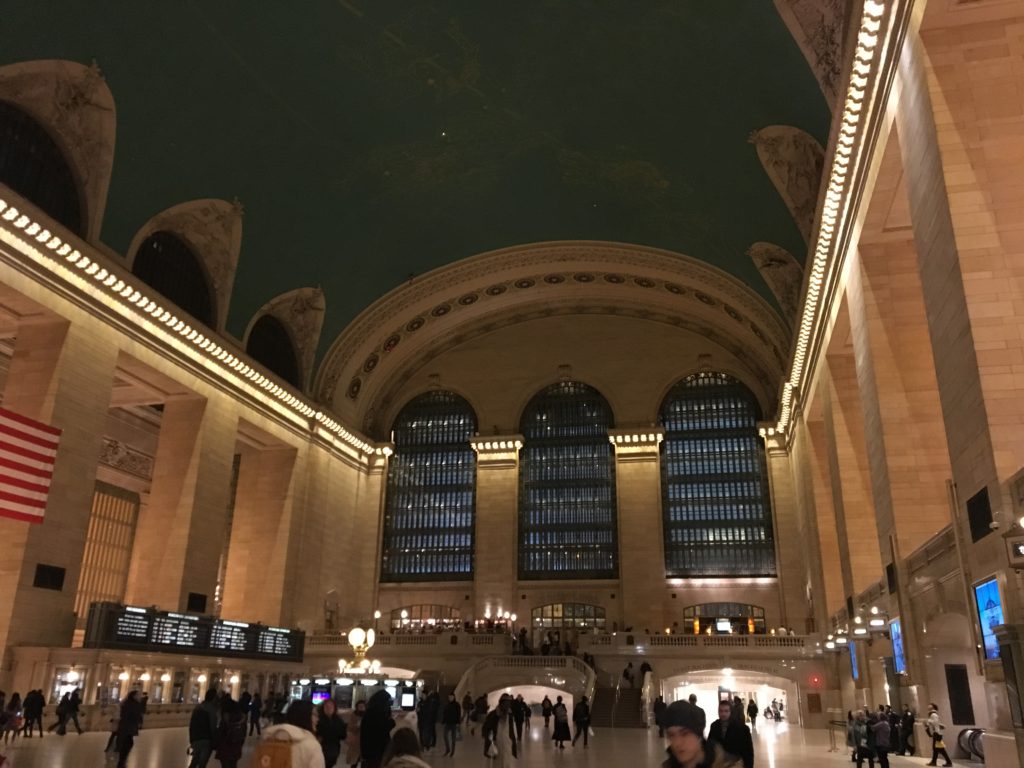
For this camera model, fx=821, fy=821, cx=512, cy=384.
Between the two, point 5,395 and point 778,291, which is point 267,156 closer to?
point 5,395

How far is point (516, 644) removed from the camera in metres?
26.0

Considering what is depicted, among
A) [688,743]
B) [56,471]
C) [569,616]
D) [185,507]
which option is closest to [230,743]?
[688,743]

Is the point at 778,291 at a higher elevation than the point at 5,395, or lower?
higher

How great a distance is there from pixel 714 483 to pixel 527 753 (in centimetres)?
1770

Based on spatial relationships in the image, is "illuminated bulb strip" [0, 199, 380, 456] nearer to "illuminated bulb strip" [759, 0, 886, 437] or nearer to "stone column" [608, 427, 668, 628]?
"stone column" [608, 427, 668, 628]

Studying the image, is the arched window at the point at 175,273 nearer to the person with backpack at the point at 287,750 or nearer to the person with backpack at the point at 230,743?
the person with backpack at the point at 230,743

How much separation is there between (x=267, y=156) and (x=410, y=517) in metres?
15.4

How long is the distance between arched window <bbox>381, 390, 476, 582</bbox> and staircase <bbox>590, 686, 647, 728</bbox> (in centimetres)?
881

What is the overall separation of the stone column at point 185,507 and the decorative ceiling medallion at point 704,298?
15514mm

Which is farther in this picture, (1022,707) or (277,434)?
(277,434)

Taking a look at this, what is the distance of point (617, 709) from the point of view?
68.6 ft

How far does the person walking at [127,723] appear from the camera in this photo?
29.5 feet

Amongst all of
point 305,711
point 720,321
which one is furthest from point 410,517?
point 305,711

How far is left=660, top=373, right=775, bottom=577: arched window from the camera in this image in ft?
91.9
